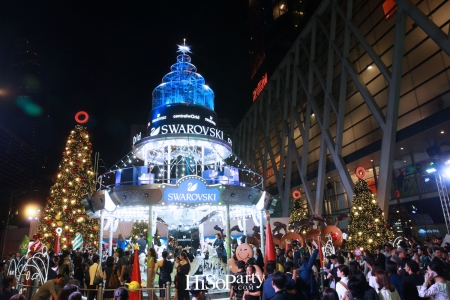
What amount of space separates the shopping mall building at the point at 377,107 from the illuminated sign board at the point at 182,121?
8.34m

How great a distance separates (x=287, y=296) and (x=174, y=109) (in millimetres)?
19313

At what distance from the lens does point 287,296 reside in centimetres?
500

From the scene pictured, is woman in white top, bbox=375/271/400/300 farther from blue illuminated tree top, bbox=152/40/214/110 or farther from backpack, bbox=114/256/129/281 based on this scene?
blue illuminated tree top, bbox=152/40/214/110

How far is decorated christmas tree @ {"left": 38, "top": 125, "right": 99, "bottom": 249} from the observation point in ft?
88.1

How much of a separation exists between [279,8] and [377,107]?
42.4 metres

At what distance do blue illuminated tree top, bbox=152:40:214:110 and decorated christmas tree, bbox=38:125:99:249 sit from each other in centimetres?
1011

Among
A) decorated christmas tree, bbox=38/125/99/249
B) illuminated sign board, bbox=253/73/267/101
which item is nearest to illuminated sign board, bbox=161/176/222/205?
decorated christmas tree, bbox=38/125/99/249

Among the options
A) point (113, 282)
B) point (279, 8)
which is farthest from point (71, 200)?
point (279, 8)

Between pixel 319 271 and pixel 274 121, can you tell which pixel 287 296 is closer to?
pixel 319 271

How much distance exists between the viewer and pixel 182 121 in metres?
22.5

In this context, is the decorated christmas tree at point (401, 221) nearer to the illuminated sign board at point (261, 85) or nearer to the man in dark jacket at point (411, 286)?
the man in dark jacket at point (411, 286)

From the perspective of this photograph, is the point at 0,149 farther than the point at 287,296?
Yes

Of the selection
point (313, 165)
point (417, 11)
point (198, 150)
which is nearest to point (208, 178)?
point (198, 150)

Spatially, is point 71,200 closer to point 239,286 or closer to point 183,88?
point 183,88
